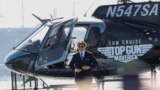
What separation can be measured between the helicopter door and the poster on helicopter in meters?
1.05

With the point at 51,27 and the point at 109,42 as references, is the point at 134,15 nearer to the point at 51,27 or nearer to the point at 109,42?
the point at 109,42

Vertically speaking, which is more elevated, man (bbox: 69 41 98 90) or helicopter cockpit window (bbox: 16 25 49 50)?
helicopter cockpit window (bbox: 16 25 49 50)

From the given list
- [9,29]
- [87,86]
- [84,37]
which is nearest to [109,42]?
[84,37]

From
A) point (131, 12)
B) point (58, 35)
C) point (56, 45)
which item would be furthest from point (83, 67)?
point (131, 12)

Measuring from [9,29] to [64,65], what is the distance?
139691 mm

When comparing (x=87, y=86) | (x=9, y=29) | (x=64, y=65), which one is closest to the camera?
(x=87, y=86)

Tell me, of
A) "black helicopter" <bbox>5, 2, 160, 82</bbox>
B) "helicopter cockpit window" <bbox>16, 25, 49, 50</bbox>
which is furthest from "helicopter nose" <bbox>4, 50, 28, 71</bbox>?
"helicopter cockpit window" <bbox>16, 25, 49, 50</bbox>

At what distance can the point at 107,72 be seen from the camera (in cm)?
1447

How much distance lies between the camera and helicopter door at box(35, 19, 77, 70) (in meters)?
14.0

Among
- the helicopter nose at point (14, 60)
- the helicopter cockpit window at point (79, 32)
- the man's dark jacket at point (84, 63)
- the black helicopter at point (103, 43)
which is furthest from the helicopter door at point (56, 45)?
the man's dark jacket at point (84, 63)

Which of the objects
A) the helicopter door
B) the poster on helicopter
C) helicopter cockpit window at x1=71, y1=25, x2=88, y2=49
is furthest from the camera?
the poster on helicopter

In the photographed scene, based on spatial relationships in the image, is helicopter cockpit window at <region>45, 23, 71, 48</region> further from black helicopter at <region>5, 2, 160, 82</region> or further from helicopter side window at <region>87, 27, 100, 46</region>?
helicopter side window at <region>87, 27, 100, 46</region>

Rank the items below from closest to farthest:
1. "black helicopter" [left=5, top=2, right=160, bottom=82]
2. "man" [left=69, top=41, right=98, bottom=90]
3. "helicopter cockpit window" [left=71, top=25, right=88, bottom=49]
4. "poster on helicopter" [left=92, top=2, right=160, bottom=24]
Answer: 1. "man" [left=69, top=41, right=98, bottom=90]
2. "black helicopter" [left=5, top=2, right=160, bottom=82]
3. "helicopter cockpit window" [left=71, top=25, right=88, bottom=49]
4. "poster on helicopter" [left=92, top=2, right=160, bottom=24]

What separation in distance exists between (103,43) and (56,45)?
1314 millimetres
